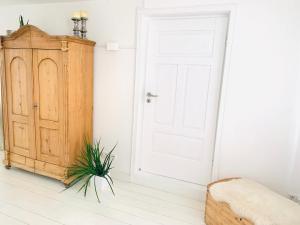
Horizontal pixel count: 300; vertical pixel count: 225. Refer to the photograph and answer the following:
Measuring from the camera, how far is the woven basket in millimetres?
1669

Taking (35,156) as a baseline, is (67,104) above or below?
above

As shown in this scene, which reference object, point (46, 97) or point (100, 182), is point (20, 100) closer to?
point (46, 97)

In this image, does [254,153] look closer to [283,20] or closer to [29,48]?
[283,20]

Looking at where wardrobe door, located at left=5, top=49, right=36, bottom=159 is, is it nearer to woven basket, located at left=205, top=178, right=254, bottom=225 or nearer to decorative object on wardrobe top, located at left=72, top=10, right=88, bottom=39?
decorative object on wardrobe top, located at left=72, top=10, right=88, bottom=39

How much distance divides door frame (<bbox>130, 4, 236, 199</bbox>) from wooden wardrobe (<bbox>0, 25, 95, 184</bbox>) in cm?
63

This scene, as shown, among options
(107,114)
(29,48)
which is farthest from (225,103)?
(29,48)

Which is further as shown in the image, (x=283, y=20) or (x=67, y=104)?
(x=67, y=104)

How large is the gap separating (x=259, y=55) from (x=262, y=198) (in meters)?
1.26

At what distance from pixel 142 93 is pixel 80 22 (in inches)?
46.4

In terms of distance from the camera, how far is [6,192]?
2.41 metres

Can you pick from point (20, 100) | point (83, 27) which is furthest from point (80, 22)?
point (20, 100)

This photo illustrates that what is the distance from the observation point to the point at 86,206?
225 centimetres

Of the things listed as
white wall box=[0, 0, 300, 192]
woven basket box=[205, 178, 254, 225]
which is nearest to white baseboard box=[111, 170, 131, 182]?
white wall box=[0, 0, 300, 192]

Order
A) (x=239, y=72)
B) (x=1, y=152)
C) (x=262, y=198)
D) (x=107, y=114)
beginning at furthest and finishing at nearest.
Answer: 1. (x=1, y=152)
2. (x=107, y=114)
3. (x=239, y=72)
4. (x=262, y=198)
